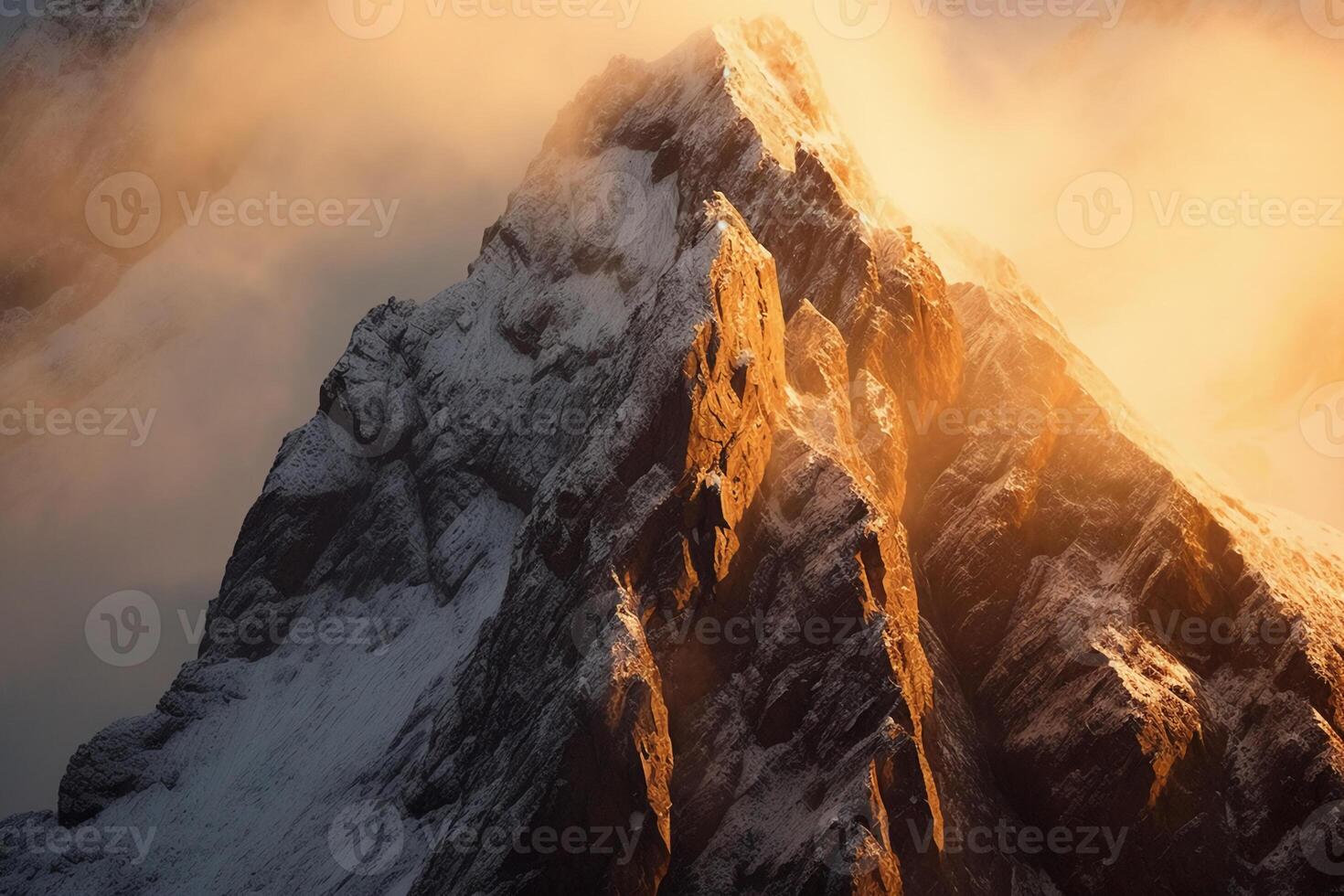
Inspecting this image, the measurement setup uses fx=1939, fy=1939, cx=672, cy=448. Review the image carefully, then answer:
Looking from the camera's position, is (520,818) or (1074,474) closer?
(520,818)

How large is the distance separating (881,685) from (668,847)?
18.0 meters

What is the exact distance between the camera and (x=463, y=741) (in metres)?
152

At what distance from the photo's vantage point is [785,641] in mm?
135875

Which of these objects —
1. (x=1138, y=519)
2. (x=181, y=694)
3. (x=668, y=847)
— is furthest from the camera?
(x=181, y=694)

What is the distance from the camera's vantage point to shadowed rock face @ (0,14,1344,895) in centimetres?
13150

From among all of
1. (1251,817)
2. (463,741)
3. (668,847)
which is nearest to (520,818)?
(668,847)

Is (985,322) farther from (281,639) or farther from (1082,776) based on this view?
(281,639)

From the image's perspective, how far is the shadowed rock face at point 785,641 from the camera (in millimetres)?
131500

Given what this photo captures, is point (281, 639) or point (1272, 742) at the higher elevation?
point (281, 639)

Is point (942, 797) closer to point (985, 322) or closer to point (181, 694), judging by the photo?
point (985, 322)

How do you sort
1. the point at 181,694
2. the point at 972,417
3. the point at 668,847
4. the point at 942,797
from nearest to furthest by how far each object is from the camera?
the point at 668,847
the point at 942,797
the point at 972,417
the point at 181,694

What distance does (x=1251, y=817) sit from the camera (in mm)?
135500

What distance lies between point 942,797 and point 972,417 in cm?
3587

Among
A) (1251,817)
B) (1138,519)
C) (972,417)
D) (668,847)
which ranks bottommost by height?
(1251,817)
